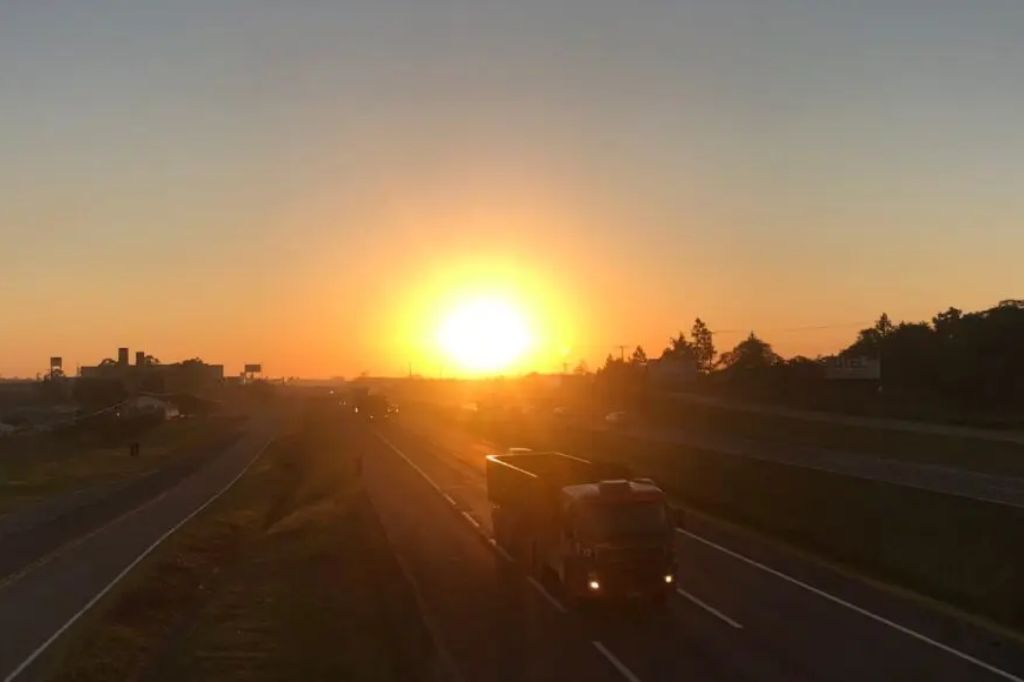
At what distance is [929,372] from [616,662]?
4298 inches

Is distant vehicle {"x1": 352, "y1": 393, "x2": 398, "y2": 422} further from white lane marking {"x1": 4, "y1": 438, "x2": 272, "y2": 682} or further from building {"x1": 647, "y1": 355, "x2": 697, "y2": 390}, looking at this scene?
white lane marking {"x1": 4, "y1": 438, "x2": 272, "y2": 682}

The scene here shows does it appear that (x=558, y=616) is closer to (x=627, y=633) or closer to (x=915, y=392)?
(x=627, y=633)

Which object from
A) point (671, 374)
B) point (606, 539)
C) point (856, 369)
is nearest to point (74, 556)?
point (606, 539)

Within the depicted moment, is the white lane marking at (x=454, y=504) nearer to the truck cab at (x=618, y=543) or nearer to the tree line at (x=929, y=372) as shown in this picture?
the truck cab at (x=618, y=543)

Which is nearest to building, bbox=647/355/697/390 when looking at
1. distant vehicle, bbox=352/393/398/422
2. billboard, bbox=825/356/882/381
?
billboard, bbox=825/356/882/381

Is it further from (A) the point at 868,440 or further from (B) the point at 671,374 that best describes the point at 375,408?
(A) the point at 868,440

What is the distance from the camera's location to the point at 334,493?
193 feet

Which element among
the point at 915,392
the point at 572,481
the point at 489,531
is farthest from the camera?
the point at 915,392

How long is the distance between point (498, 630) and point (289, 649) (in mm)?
4432

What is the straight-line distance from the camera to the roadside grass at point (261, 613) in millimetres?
21625

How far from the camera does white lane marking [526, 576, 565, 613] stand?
26.3 m

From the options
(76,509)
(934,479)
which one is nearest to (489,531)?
(934,479)

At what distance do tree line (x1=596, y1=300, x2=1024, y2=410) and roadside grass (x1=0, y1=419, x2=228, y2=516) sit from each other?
59.0 meters

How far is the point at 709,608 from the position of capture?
83.9ft
